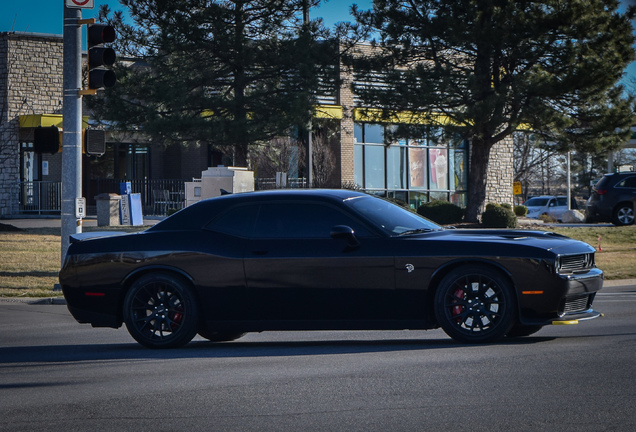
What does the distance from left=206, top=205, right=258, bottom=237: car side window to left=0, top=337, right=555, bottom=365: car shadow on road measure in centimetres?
116

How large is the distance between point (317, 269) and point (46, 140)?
7.74 meters

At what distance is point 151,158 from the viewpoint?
Result: 144 ft

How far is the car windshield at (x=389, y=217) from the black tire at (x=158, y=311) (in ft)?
6.11

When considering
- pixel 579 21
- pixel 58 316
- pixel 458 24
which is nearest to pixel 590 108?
pixel 579 21

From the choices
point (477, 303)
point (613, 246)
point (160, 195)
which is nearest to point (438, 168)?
point (160, 195)

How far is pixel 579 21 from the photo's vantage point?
26.7 meters

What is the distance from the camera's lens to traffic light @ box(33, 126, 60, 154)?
14.6 meters

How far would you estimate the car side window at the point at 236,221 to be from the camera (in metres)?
8.88

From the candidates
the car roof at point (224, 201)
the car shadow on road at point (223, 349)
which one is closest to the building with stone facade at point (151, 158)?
the car roof at point (224, 201)

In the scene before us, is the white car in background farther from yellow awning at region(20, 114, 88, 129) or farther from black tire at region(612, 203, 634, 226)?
yellow awning at region(20, 114, 88, 129)

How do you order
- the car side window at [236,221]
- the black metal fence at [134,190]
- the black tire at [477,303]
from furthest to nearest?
1. the black metal fence at [134,190]
2. the car side window at [236,221]
3. the black tire at [477,303]

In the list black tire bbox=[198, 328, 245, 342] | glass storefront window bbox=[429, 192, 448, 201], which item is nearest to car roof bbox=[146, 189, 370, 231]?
black tire bbox=[198, 328, 245, 342]

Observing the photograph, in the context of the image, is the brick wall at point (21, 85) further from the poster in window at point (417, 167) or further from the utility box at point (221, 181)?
the poster in window at point (417, 167)

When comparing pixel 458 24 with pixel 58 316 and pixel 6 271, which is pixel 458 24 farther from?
pixel 58 316
